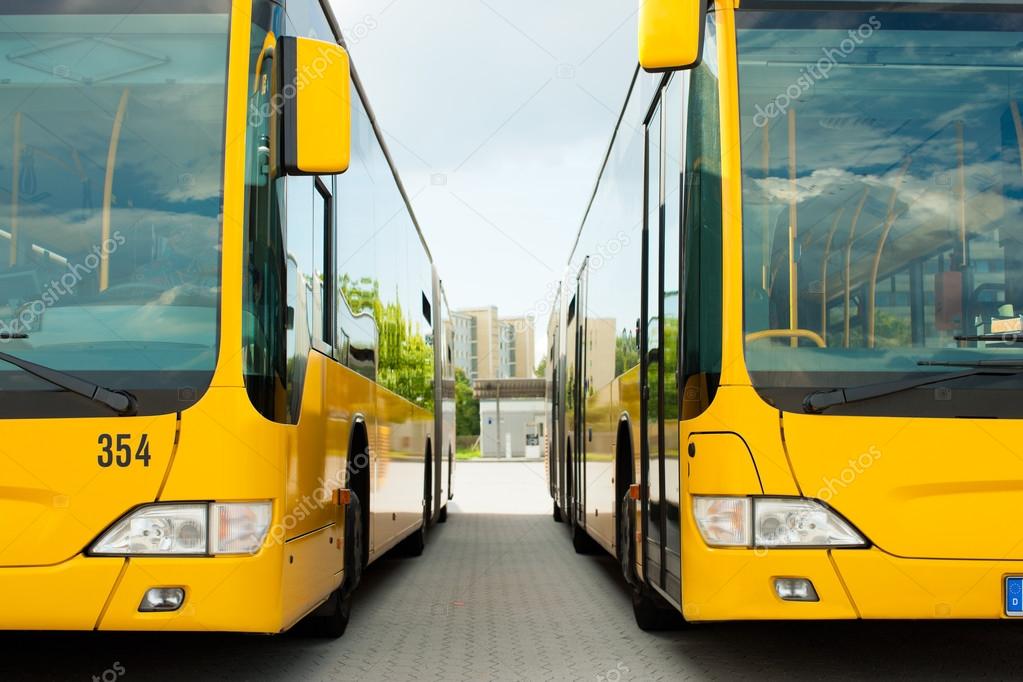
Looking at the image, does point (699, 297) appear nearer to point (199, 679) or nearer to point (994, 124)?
point (994, 124)

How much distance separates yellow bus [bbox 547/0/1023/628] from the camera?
4.90 m

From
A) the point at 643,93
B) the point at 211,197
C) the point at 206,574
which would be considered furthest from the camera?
the point at 643,93

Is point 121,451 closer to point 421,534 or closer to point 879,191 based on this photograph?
point 879,191

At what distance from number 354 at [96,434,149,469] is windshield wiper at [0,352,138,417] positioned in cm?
12

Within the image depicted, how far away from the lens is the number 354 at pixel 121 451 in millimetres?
4875

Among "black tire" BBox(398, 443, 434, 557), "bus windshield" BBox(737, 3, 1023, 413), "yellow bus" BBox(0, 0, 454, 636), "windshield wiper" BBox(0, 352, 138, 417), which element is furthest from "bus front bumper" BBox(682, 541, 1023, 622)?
"black tire" BBox(398, 443, 434, 557)

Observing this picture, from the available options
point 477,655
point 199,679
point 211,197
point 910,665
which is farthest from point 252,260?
point 910,665

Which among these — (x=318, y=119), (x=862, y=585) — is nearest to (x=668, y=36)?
(x=318, y=119)

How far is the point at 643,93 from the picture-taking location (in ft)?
24.2

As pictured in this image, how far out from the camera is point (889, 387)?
4.97 metres

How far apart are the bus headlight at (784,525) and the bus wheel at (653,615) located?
2466 millimetres

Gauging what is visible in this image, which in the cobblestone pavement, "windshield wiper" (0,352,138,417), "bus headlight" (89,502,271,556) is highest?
"windshield wiper" (0,352,138,417)

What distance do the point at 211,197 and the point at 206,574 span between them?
5.42ft

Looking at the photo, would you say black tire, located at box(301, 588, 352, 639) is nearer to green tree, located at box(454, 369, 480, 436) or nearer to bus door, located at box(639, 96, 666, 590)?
bus door, located at box(639, 96, 666, 590)
